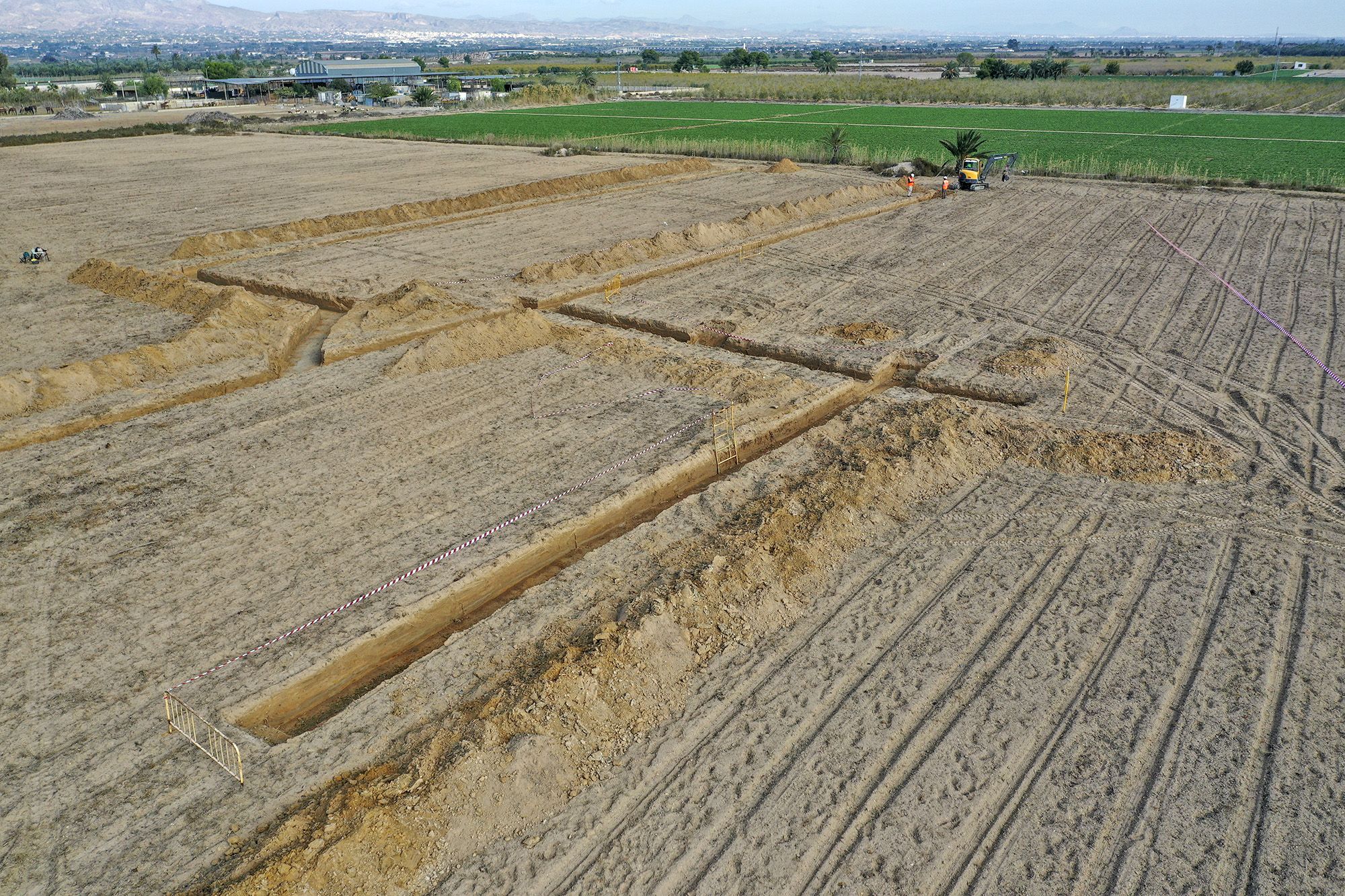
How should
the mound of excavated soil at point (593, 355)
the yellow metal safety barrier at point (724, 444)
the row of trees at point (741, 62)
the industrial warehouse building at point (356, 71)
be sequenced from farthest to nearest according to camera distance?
1. the row of trees at point (741, 62)
2. the industrial warehouse building at point (356, 71)
3. the mound of excavated soil at point (593, 355)
4. the yellow metal safety barrier at point (724, 444)

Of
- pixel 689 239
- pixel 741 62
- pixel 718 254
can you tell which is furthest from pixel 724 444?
pixel 741 62

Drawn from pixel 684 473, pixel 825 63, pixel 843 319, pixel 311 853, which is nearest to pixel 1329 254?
pixel 843 319

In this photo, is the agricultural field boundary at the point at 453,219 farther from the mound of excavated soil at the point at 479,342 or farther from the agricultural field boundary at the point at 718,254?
the mound of excavated soil at the point at 479,342

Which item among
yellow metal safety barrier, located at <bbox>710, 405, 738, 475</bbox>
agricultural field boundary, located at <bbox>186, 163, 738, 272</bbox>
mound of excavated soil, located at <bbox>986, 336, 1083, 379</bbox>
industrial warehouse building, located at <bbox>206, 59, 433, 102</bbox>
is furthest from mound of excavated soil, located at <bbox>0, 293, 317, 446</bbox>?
industrial warehouse building, located at <bbox>206, 59, 433, 102</bbox>

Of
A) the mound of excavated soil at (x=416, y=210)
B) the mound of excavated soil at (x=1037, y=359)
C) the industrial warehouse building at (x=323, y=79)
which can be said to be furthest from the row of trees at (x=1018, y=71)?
the mound of excavated soil at (x=1037, y=359)

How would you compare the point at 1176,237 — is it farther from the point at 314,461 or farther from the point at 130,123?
the point at 130,123
